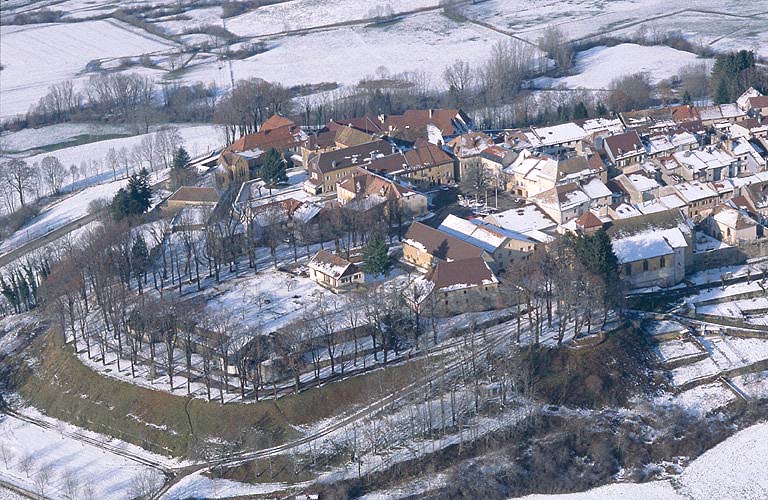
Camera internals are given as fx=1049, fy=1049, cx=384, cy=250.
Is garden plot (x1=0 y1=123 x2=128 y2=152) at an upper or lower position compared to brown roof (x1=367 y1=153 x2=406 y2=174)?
lower

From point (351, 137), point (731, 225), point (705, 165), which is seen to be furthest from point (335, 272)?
point (705, 165)

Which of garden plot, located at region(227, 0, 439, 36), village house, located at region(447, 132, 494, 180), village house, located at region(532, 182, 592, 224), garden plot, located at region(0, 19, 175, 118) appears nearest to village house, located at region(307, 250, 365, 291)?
village house, located at region(532, 182, 592, 224)

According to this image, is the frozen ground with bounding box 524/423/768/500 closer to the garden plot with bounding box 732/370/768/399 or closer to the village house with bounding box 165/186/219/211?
the garden plot with bounding box 732/370/768/399

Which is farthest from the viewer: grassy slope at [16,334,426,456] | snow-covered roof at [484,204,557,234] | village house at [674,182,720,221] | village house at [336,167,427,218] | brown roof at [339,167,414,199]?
brown roof at [339,167,414,199]

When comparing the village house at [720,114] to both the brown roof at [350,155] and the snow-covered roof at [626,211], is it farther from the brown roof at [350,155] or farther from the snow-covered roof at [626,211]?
the brown roof at [350,155]

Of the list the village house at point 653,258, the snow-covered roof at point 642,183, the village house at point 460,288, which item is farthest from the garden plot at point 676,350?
the snow-covered roof at point 642,183

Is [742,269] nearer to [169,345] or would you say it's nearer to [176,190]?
[169,345]

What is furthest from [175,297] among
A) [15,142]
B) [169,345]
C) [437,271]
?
[15,142]
